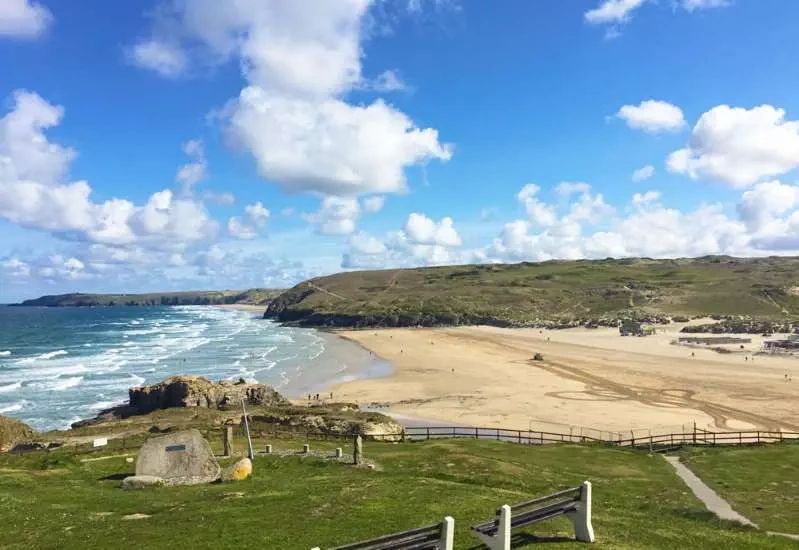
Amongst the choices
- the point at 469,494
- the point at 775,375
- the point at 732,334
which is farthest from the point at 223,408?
the point at 732,334

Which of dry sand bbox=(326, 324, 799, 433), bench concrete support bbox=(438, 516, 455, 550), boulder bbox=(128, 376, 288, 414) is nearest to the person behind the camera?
bench concrete support bbox=(438, 516, 455, 550)

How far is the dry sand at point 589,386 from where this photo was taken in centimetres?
5321

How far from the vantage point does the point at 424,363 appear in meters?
93.6

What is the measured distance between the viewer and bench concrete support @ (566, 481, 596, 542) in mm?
13383

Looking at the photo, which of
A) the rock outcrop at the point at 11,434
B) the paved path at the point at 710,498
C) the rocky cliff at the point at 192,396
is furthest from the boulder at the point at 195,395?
the paved path at the point at 710,498

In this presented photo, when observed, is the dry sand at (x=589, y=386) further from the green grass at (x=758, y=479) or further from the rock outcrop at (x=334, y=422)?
the green grass at (x=758, y=479)

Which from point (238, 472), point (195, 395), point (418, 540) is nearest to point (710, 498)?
point (418, 540)

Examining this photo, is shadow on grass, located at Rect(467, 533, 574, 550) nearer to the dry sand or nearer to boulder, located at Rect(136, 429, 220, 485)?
boulder, located at Rect(136, 429, 220, 485)

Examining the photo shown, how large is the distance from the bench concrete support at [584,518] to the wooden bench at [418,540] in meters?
4.28

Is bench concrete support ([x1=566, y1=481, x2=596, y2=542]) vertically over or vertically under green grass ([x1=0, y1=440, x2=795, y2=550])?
over

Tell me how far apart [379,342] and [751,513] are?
11009 centimetres

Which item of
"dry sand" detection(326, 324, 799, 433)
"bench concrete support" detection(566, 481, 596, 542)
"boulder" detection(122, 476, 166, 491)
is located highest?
"bench concrete support" detection(566, 481, 596, 542)

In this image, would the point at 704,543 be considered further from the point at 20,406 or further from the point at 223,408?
the point at 20,406

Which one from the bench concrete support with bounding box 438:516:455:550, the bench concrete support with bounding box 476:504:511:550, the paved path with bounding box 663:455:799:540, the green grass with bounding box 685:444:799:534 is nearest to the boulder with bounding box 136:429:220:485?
the bench concrete support with bounding box 476:504:511:550
